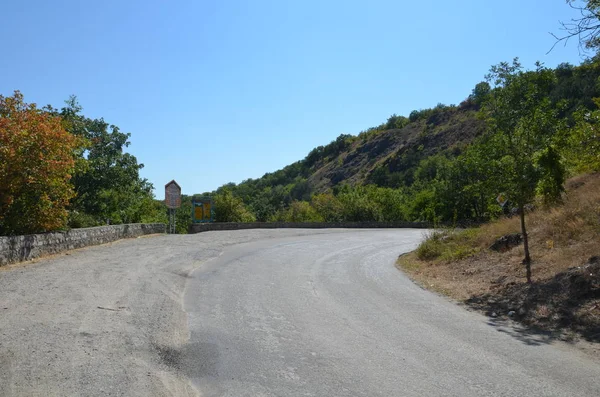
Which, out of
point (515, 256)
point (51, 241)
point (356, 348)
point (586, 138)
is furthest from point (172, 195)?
point (356, 348)

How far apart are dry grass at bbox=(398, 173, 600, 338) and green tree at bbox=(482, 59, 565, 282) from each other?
32.0 inches

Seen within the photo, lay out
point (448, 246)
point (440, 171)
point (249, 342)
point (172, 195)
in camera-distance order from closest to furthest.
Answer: point (249, 342)
point (448, 246)
point (172, 195)
point (440, 171)

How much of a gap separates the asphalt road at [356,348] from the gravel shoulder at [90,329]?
1.31 ft

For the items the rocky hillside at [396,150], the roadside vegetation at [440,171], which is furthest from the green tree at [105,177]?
the rocky hillside at [396,150]

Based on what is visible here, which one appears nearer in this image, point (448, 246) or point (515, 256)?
point (515, 256)

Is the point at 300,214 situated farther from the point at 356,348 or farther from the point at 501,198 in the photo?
the point at 356,348

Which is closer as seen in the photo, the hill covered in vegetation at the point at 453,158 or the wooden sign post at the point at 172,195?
the hill covered in vegetation at the point at 453,158

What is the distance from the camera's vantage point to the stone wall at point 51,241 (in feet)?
41.3

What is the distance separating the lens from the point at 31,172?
14094mm

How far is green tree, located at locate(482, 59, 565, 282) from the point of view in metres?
A: 12.3

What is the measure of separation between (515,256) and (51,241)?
1368 centimetres

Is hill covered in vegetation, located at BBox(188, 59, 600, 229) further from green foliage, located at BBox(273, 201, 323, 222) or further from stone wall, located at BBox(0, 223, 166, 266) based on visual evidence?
stone wall, located at BBox(0, 223, 166, 266)

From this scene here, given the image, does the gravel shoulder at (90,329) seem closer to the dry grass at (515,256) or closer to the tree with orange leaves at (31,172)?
the tree with orange leaves at (31,172)

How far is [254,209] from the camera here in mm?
80375
